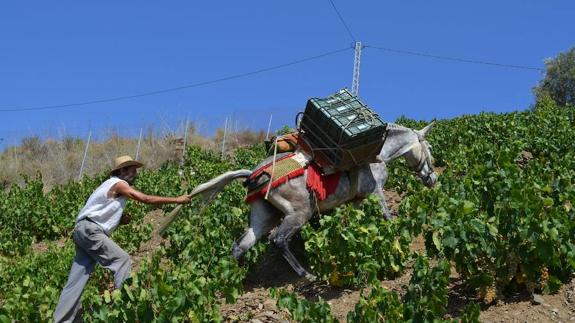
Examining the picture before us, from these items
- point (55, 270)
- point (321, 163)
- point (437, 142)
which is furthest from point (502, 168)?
point (437, 142)

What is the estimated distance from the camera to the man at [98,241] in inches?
310

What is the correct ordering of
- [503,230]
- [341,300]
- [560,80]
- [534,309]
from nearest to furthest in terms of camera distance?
[534,309], [503,230], [341,300], [560,80]

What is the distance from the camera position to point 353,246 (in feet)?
27.0

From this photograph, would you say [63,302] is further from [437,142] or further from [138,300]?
[437,142]

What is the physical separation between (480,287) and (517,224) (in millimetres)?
645

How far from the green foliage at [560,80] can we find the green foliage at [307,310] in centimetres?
3627

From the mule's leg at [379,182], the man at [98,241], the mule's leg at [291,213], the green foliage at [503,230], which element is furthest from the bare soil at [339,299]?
the man at [98,241]

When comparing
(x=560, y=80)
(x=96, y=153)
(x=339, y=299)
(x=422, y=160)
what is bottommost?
(x=96, y=153)

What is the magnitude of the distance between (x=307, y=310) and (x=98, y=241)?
2.48 m

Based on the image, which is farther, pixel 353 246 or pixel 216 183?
pixel 216 183

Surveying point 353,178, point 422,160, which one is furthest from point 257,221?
point 422,160

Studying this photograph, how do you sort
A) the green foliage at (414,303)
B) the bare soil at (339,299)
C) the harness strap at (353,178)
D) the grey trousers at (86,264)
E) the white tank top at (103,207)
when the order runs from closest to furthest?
the green foliage at (414,303) < the bare soil at (339,299) < the grey trousers at (86,264) < the white tank top at (103,207) < the harness strap at (353,178)

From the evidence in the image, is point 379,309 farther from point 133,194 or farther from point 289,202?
point 289,202

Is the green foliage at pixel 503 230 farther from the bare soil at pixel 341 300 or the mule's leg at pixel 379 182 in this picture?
the mule's leg at pixel 379 182
